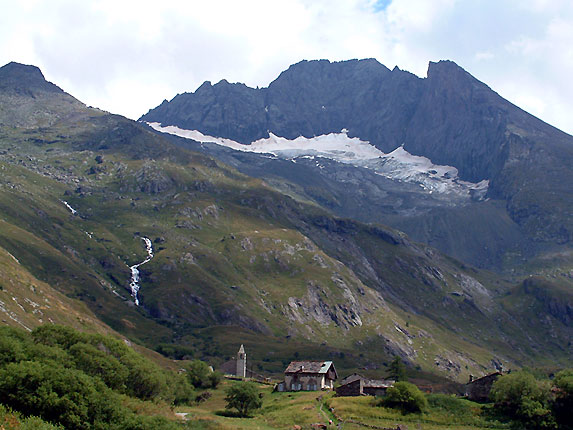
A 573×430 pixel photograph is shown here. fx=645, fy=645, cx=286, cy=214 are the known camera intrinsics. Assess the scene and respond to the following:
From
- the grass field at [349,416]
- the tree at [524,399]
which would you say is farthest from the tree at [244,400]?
the tree at [524,399]

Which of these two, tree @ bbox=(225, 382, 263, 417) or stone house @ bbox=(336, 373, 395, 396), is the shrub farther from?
stone house @ bbox=(336, 373, 395, 396)

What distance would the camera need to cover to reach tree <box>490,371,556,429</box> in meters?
82.2

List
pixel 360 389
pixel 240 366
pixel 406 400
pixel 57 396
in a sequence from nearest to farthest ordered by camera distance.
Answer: pixel 57 396 → pixel 406 400 → pixel 360 389 → pixel 240 366

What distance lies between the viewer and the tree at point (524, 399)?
82.2 metres

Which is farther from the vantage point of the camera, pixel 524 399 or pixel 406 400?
pixel 406 400

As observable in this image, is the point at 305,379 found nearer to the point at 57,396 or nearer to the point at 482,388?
the point at 482,388

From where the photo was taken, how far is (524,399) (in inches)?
3302

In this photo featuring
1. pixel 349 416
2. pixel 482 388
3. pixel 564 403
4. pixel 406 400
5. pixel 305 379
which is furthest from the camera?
pixel 305 379

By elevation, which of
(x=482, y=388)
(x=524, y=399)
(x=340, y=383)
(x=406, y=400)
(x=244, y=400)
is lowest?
(x=244, y=400)

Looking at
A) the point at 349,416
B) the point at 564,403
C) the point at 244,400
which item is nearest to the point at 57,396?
the point at 244,400

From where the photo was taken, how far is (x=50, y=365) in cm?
7275

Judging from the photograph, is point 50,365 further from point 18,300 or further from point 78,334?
point 18,300

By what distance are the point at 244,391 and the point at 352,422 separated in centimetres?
2001

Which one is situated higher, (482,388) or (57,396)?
(482,388)
